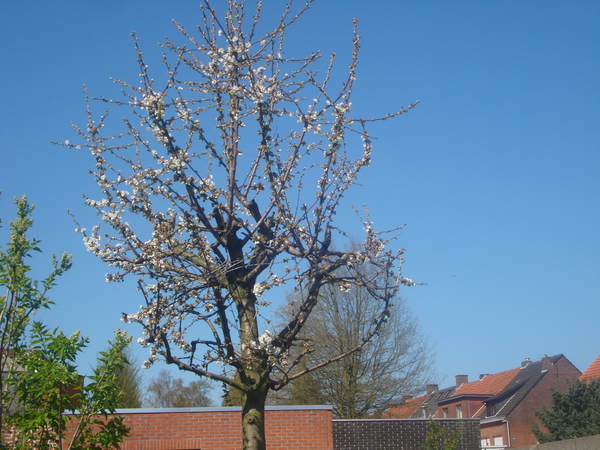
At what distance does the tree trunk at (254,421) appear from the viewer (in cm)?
463

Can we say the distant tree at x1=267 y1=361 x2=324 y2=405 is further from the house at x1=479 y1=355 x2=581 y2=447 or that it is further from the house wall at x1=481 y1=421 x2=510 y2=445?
the house wall at x1=481 y1=421 x2=510 y2=445

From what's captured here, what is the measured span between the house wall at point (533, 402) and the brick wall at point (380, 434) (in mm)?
19809

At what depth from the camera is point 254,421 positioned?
15.4 feet

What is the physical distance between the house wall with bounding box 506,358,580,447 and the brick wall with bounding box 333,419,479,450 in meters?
19.8

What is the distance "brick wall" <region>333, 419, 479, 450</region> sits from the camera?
44.0 feet

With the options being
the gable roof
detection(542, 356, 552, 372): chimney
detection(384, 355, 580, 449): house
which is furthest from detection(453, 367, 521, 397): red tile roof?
detection(542, 356, 552, 372): chimney

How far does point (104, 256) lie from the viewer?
519cm

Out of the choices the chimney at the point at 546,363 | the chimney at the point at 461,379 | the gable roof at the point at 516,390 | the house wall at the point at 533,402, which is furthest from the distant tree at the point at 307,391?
the chimney at the point at 461,379

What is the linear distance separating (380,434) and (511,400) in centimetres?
2313

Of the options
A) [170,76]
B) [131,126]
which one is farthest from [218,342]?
[170,76]

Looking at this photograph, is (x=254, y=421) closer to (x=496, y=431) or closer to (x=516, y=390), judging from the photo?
(x=496, y=431)

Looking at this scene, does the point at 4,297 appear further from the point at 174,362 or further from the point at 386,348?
the point at 386,348

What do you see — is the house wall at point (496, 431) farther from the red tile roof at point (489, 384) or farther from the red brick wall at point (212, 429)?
the red brick wall at point (212, 429)

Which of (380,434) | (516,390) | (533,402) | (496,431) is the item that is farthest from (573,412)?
Answer: (516,390)
